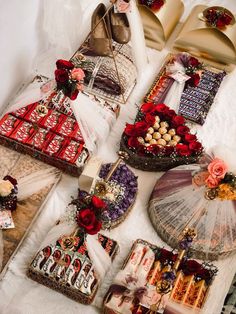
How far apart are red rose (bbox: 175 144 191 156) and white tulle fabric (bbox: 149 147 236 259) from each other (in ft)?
0.51

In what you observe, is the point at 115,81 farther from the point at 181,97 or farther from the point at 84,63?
the point at 181,97

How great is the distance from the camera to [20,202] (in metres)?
2.50

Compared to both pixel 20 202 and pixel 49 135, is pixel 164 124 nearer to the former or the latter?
pixel 49 135

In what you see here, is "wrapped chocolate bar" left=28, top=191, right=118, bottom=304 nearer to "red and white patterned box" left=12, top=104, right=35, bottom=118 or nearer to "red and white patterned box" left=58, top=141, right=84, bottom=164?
"red and white patterned box" left=58, top=141, right=84, bottom=164

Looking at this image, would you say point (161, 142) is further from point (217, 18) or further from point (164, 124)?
point (217, 18)

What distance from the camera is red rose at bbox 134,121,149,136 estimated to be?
2736 mm

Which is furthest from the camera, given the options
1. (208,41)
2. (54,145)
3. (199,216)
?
(208,41)

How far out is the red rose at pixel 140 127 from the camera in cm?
274

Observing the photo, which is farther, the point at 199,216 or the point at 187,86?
the point at 187,86

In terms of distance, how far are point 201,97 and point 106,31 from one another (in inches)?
28.3

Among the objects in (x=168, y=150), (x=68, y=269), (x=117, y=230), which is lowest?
(x=68, y=269)

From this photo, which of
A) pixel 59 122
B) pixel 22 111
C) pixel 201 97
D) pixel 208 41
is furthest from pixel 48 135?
pixel 208 41

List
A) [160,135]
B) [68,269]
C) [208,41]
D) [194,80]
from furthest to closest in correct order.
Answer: [208,41], [194,80], [160,135], [68,269]

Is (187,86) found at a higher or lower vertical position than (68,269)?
higher
